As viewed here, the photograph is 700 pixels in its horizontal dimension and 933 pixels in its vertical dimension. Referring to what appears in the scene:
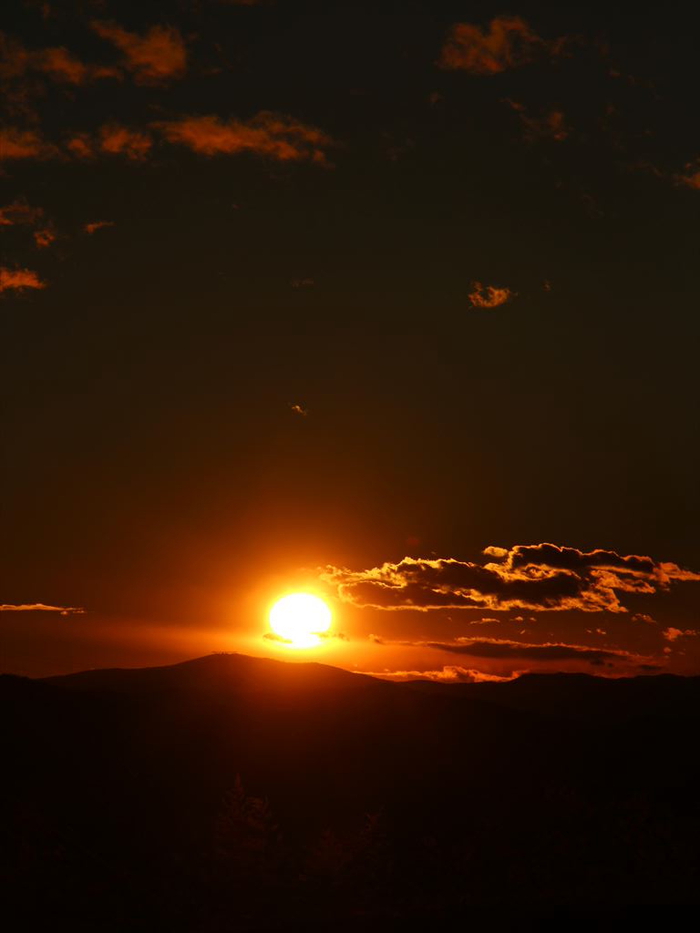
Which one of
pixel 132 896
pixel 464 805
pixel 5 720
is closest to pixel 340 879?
pixel 132 896

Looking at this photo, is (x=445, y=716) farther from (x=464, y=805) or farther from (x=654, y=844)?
(x=654, y=844)

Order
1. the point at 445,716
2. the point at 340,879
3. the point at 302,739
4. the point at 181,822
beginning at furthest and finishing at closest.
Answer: the point at 445,716, the point at 302,739, the point at 181,822, the point at 340,879

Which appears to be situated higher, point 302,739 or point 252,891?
point 302,739

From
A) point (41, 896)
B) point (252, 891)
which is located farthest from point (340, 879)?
point (41, 896)

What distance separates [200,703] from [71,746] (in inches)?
1164

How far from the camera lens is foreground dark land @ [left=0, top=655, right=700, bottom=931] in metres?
78.0

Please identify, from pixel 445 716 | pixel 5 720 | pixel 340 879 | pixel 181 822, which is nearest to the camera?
pixel 340 879

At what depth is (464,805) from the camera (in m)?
120

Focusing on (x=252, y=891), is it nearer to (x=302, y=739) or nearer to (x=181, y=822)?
(x=181, y=822)

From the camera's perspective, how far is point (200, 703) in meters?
148

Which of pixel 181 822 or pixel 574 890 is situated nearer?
pixel 574 890

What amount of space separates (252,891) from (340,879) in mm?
8263

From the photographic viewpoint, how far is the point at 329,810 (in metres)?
119

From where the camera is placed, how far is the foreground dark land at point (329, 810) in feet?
256
